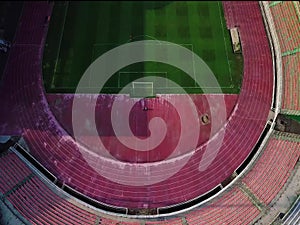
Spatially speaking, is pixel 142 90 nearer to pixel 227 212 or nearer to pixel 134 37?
pixel 134 37

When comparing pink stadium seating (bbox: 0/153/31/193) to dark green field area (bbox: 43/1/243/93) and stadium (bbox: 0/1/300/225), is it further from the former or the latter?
dark green field area (bbox: 43/1/243/93)

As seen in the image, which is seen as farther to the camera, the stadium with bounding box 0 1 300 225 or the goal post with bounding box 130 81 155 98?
the goal post with bounding box 130 81 155 98

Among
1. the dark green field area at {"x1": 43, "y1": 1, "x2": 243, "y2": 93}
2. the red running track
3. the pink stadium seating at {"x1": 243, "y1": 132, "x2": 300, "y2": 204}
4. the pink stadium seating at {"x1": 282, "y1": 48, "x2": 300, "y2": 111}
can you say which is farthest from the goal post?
the pink stadium seating at {"x1": 282, "y1": 48, "x2": 300, "y2": 111}

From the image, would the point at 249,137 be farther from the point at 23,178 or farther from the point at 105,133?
the point at 23,178

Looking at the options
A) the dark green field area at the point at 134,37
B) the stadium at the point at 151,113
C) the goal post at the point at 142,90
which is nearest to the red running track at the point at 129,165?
the stadium at the point at 151,113

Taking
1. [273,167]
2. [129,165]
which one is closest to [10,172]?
[129,165]

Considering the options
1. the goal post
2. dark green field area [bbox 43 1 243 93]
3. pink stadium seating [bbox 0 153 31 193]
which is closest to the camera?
pink stadium seating [bbox 0 153 31 193]

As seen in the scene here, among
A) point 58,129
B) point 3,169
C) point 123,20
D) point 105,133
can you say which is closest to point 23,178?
point 3,169
